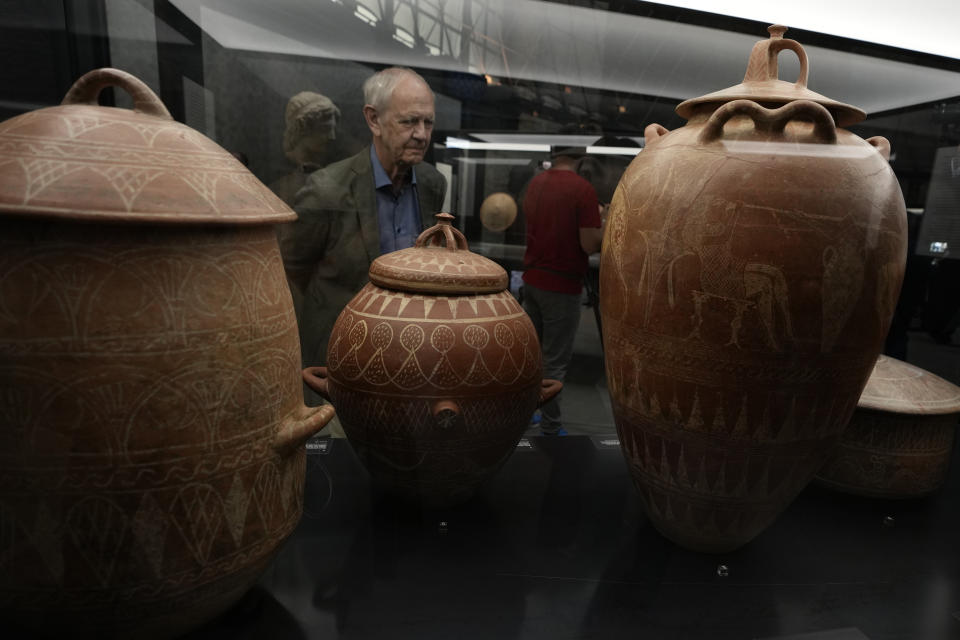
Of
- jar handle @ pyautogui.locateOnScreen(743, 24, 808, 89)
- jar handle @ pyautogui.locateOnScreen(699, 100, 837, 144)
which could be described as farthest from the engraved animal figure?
jar handle @ pyautogui.locateOnScreen(743, 24, 808, 89)

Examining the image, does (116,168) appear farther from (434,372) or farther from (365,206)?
(365,206)

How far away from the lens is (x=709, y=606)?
1.14 m

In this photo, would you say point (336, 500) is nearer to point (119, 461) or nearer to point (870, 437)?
point (119, 461)

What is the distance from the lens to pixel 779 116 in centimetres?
101

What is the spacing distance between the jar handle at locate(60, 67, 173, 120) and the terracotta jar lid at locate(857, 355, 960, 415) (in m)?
1.64

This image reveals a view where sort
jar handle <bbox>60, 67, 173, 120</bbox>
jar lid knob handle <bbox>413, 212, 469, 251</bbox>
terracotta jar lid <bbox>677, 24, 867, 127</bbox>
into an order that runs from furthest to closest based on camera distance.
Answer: jar lid knob handle <bbox>413, 212, 469, 251</bbox>, terracotta jar lid <bbox>677, 24, 867, 127</bbox>, jar handle <bbox>60, 67, 173, 120</bbox>

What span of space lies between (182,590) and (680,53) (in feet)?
7.57

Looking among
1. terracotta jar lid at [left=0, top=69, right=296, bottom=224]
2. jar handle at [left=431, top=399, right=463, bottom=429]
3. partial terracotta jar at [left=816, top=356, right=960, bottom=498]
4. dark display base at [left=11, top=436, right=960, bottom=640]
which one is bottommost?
dark display base at [left=11, top=436, right=960, bottom=640]

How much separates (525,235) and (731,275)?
1.34 m

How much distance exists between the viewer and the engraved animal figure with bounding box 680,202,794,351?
3.31 ft

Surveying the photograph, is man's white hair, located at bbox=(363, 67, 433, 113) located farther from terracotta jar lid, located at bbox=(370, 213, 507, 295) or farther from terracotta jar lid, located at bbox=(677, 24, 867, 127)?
terracotta jar lid, located at bbox=(677, 24, 867, 127)

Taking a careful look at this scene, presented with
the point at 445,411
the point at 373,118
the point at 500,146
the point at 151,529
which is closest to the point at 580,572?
the point at 445,411

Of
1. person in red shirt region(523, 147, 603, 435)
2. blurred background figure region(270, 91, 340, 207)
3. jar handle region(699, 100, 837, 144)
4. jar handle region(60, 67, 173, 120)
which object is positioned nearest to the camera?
jar handle region(60, 67, 173, 120)

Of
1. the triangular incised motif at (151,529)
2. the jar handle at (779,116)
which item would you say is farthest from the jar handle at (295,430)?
the jar handle at (779,116)
